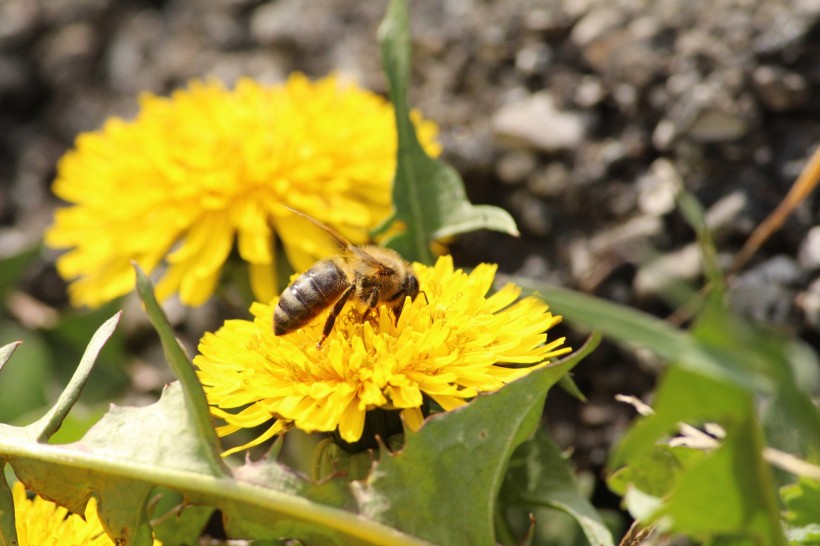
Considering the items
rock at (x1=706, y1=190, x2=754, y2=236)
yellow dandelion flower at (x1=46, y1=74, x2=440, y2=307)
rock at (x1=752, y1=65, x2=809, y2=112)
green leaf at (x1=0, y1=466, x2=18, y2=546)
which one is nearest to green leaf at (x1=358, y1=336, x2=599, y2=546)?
green leaf at (x1=0, y1=466, x2=18, y2=546)

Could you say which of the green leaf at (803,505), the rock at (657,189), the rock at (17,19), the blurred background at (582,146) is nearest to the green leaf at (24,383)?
the blurred background at (582,146)

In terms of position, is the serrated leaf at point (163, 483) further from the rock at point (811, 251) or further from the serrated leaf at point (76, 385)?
the rock at point (811, 251)

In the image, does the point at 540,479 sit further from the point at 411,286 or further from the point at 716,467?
the point at 716,467

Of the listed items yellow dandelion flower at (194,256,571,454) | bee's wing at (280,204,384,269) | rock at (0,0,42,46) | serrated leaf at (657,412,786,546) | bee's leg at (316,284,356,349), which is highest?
rock at (0,0,42,46)

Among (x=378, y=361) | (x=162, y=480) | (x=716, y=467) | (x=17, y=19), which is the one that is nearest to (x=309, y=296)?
(x=378, y=361)

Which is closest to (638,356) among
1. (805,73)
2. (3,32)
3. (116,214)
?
(805,73)

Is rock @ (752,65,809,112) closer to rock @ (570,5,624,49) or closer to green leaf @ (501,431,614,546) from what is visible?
rock @ (570,5,624,49)
